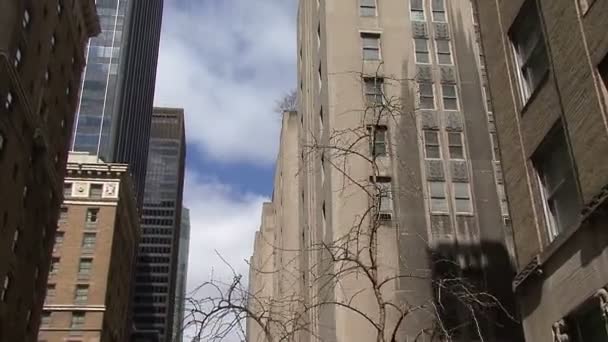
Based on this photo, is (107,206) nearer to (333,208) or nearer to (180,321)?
(333,208)

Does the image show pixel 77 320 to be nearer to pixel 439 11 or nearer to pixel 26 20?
pixel 26 20

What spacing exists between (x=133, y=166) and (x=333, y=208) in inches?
5426

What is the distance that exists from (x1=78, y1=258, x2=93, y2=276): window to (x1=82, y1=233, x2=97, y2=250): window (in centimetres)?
168

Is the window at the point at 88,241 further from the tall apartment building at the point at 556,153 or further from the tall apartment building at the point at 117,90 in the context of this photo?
the tall apartment building at the point at 556,153

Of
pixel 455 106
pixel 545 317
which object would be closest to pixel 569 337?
pixel 545 317

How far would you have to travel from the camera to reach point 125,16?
156875 mm

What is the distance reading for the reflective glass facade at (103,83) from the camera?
138375mm

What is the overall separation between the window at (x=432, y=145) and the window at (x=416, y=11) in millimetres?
7325

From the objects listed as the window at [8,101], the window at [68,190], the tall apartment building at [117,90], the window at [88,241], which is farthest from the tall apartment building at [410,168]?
the tall apartment building at [117,90]

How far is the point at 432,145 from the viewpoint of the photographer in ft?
118

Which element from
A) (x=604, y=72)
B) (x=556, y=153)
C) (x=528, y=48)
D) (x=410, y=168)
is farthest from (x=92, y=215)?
(x=604, y=72)

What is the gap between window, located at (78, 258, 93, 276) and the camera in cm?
9019

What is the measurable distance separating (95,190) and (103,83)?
54094 mm

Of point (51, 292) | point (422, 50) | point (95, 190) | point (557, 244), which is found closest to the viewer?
point (557, 244)
